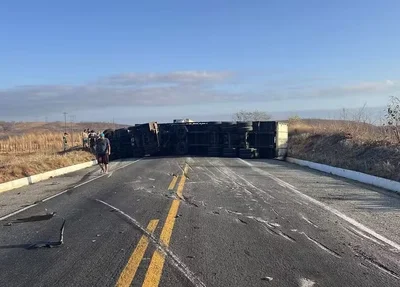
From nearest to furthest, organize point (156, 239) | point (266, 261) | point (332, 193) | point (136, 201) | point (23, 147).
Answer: point (266, 261) < point (156, 239) < point (136, 201) < point (332, 193) < point (23, 147)

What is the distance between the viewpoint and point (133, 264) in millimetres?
5523

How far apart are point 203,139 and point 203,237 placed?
78.4 feet

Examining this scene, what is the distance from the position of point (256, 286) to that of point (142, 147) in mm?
25946

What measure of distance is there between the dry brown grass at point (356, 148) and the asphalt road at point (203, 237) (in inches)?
156

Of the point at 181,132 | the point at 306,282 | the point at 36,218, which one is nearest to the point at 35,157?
the point at 181,132

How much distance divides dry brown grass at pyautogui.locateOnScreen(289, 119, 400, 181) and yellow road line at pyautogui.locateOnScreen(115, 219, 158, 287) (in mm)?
10003

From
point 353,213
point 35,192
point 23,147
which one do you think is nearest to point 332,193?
point 353,213

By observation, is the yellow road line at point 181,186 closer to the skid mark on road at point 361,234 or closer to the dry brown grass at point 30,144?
the skid mark on road at point 361,234

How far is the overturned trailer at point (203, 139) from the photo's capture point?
28.8 metres

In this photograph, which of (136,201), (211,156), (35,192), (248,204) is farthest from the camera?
(211,156)

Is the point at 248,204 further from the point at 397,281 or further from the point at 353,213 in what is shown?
the point at 397,281

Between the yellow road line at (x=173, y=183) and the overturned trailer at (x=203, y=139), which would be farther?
the overturned trailer at (x=203, y=139)

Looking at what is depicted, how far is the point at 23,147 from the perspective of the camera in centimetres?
4628

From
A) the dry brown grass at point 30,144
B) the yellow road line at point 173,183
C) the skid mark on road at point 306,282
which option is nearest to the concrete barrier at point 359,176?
the yellow road line at point 173,183
